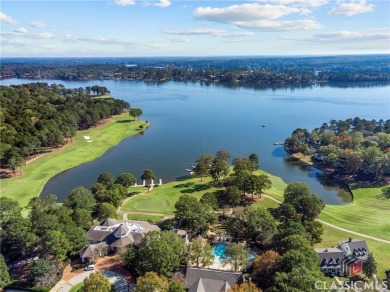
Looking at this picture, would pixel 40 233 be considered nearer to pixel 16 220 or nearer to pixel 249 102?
pixel 16 220

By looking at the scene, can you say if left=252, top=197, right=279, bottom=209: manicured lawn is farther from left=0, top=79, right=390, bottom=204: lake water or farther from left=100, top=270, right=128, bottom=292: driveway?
left=100, top=270, right=128, bottom=292: driveway

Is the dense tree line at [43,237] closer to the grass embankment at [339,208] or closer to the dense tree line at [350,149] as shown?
the grass embankment at [339,208]

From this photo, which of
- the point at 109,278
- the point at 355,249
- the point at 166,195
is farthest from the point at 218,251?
the point at 166,195

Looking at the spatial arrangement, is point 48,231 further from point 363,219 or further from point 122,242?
point 363,219

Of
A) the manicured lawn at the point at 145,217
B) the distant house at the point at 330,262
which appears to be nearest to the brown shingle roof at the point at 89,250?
the manicured lawn at the point at 145,217

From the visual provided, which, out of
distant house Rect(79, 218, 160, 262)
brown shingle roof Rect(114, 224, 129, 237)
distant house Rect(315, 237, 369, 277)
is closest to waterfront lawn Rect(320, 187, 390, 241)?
distant house Rect(315, 237, 369, 277)

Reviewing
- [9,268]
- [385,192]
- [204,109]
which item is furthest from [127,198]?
[204,109]
